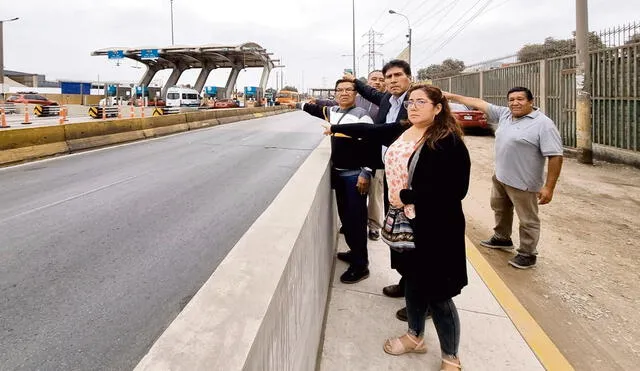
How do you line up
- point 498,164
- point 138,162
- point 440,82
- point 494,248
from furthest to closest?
point 440,82 < point 138,162 < point 494,248 < point 498,164

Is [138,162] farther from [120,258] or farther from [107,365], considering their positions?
[107,365]

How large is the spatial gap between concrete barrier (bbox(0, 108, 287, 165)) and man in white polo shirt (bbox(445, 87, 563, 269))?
34.2 feet

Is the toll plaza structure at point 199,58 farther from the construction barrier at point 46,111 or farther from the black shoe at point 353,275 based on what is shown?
the black shoe at point 353,275

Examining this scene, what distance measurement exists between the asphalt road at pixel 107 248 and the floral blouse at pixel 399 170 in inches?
74.3

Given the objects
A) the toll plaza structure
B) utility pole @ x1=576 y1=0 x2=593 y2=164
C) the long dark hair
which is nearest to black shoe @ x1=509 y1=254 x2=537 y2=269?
the long dark hair

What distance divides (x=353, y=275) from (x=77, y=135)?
37.6 ft

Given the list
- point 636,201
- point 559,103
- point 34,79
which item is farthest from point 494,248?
point 34,79

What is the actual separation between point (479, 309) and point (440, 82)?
95.1 ft

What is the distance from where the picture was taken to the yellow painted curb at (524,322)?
9.00 feet


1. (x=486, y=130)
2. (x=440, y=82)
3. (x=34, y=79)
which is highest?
(x=34, y=79)

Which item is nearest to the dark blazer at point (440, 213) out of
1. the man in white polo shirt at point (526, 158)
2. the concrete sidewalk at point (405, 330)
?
the concrete sidewalk at point (405, 330)

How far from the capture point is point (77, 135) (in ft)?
40.2

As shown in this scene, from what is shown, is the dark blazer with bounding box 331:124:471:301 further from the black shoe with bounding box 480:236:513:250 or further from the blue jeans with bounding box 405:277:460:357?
the black shoe with bounding box 480:236:513:250

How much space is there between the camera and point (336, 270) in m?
4.12
